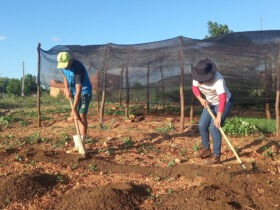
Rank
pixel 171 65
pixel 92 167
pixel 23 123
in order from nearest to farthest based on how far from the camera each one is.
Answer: pixel 92 167 < pixel 171 65 < pixel 23 123

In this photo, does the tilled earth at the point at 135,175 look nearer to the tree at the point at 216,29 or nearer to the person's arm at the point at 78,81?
the person's arm at the point at 78,81

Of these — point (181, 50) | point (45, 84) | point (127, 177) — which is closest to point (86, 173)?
point (127, 177)

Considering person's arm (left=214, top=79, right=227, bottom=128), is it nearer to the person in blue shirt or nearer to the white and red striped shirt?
the white and red striped shirt

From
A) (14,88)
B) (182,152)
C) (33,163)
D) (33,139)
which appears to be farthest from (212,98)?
(14,88)

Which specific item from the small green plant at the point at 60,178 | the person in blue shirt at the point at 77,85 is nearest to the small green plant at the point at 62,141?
the person in blue shirt at the point at 77,85

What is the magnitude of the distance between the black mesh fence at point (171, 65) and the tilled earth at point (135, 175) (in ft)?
5.57

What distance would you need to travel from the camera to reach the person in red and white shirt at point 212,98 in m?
3.25

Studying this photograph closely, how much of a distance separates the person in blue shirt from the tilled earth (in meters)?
0.64

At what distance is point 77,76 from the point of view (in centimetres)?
373

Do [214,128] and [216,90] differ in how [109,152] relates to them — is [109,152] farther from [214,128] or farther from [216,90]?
[216,90]

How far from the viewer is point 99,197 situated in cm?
243

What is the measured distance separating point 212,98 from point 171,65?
342cm

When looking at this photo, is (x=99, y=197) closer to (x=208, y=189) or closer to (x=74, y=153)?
(x=208, y=189)

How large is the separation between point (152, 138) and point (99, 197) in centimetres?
280
